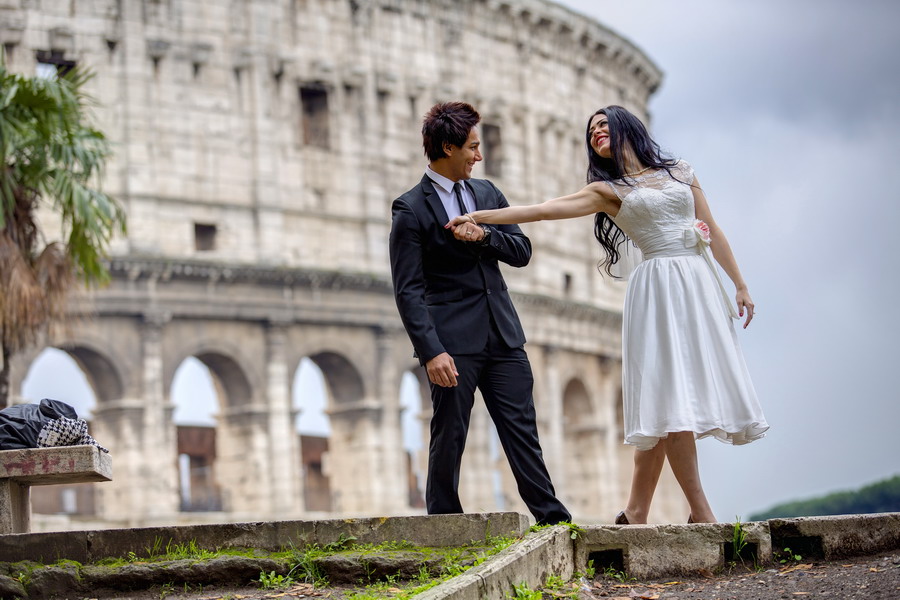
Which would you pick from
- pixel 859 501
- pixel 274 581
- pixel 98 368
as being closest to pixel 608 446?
pixel 98 368

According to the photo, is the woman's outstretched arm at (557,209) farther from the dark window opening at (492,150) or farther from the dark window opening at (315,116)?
the dark window opening at (492,150)

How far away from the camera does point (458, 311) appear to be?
7.94m

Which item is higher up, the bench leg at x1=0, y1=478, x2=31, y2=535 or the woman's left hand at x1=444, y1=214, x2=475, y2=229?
the woman's left hand at x1=444, y1=214, x2=475, y2=229

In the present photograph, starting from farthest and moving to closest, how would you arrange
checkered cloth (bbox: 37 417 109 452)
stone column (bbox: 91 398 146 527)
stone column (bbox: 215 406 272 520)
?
stone column (bbox: 215 406 272 520) < stone column (bbox: 91 398 146 527) < checkered cloth (bbox: 37 417 109 452)

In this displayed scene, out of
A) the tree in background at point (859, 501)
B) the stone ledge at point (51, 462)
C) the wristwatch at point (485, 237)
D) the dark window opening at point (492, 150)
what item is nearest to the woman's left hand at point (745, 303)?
the wristwatch at point (485, 237)

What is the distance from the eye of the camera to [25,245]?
19438 mm

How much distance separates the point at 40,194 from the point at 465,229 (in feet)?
40.9

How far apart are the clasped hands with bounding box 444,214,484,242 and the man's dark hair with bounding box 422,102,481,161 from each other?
391mm

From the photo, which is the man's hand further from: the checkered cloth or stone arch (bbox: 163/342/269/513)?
stone arch (bbox: 163/342/269/513)

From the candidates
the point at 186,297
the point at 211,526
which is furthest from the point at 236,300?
the point at 211,526

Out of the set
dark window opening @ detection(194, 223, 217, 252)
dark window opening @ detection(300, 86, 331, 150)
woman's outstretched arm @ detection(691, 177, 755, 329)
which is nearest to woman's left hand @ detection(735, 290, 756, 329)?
woman's outstretched arm @ detection(691, 177, 755, 329)

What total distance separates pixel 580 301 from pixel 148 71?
1291cm

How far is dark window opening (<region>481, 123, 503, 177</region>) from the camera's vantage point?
127 ft

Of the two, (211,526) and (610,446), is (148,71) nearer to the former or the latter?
(610,446)
